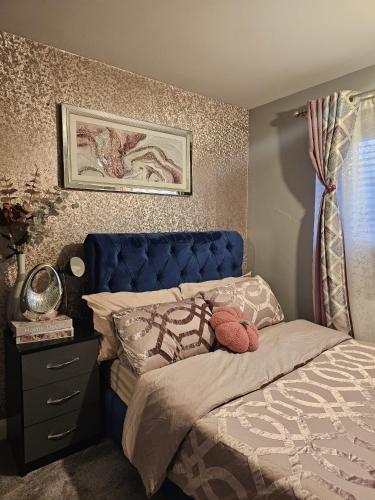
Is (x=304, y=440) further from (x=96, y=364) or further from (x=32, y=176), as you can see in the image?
(x=32, y=176)

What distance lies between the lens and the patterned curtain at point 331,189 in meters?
2.33

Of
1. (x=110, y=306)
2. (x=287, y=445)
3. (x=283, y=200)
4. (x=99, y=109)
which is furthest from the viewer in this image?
(x=283, y=200)

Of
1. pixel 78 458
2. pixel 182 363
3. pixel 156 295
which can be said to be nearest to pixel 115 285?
pixel 156 295

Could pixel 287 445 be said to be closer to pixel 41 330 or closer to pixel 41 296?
pixel 41 330

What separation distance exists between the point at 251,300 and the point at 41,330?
1385mm

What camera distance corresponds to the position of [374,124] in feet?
7.44

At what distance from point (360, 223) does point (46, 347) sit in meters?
2.20

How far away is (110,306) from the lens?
2014 millimetres

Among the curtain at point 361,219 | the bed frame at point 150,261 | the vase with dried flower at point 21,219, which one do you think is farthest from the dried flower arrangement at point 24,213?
the curtain at point 361,219

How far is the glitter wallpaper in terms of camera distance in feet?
6.38

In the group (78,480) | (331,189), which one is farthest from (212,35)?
(78,480)

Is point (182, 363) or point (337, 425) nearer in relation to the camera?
point (337, 425)

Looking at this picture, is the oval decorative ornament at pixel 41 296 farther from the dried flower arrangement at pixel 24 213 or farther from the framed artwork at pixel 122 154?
the framed artwork at pixel 122 154

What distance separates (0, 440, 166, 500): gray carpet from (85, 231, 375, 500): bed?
16 centimetres
